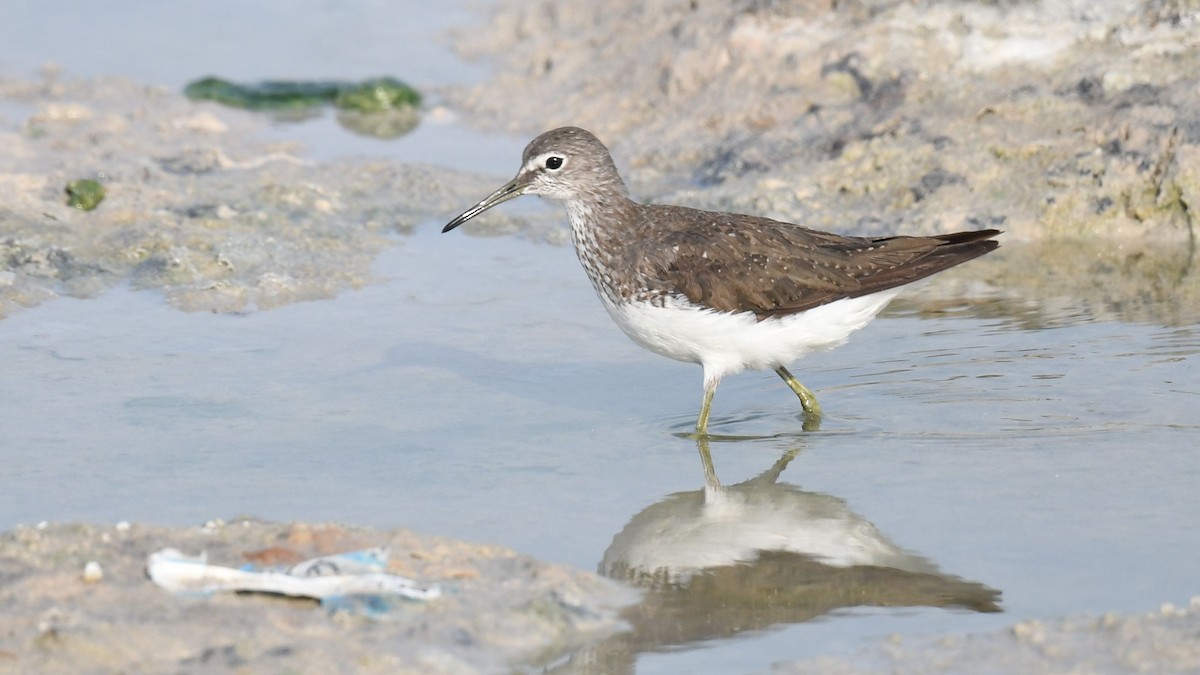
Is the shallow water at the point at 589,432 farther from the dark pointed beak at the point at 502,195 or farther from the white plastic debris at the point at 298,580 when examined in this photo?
the white plastic debris at the point at 298,580

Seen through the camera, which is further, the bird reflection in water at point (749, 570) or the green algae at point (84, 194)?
the green algae at point (84, 194)

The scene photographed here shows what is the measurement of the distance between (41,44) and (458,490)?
410 inches

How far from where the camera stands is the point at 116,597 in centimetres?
511

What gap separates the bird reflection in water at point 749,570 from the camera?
527cm

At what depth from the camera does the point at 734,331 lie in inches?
292

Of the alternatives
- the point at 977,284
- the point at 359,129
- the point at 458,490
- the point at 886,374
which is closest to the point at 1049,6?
the point at 977,284

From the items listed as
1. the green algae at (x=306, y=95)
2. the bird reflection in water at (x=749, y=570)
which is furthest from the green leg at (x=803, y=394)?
the green algae at (x=306, y=95)

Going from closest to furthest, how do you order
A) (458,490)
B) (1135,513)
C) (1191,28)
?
(1135,513), (458,490), (1191,28)

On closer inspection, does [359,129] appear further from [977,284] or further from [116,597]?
[116,597]

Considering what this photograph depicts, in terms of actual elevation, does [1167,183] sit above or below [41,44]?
below

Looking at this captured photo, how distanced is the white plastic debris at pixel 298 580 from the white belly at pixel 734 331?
8.16 ft

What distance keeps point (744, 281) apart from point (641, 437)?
0.89 m

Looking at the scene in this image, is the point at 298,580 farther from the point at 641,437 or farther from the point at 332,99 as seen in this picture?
the point at 332,99

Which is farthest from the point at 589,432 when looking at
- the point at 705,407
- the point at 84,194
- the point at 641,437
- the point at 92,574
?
the point at 84,194
